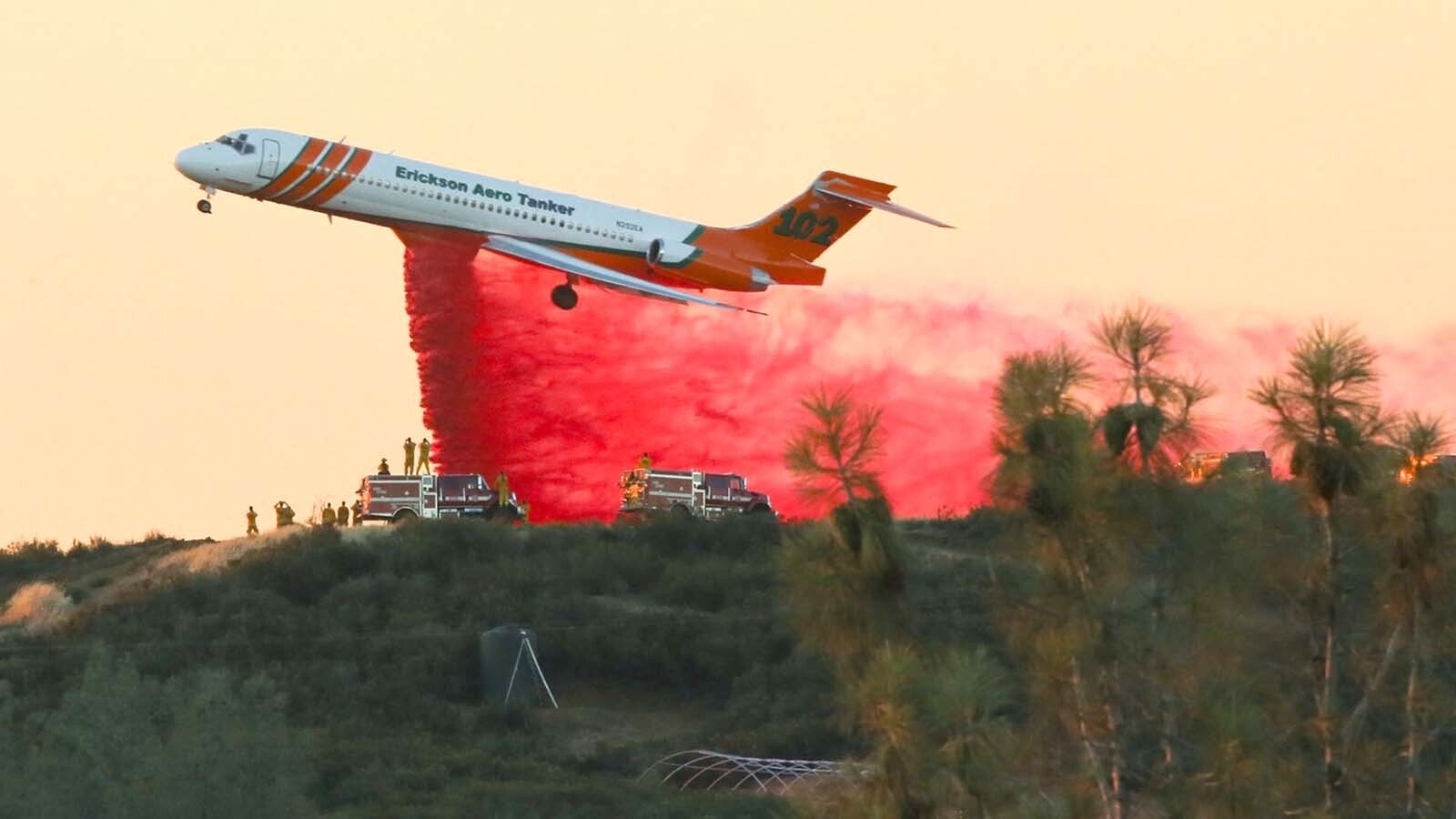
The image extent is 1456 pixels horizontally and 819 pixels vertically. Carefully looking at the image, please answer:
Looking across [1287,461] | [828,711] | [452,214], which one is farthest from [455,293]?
[1287,461]

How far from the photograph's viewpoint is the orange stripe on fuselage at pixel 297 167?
6675 cm

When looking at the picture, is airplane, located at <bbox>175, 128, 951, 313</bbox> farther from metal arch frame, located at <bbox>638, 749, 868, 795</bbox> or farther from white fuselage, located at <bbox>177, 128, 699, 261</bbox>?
metal arch frame, located at <bbox>638, 749, 868, 795</bbox>

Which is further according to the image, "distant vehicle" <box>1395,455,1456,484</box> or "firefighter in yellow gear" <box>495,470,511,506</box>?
"firefighter in yellow gear" <box>495,470,511,506</box>

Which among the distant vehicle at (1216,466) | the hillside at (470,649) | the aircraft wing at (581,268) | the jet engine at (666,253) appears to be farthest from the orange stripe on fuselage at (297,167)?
the distant vehicle at (1216,466)

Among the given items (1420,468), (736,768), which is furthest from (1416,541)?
(736,768)

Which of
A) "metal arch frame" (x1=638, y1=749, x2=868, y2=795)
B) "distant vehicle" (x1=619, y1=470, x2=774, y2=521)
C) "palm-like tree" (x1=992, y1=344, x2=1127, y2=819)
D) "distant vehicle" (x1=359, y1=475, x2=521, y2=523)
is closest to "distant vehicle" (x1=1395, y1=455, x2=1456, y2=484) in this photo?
"palm-like tree" (x1=992, y1=344, x2=1127, y2=819)

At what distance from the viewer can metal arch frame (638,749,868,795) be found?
52688 millimetres

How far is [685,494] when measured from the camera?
72.3 meters

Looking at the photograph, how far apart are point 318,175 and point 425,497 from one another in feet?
32.2

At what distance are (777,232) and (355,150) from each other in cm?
1728

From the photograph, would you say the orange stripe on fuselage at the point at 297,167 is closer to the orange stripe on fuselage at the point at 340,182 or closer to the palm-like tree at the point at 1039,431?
the orange stripe on fuselage at the point at 340,182

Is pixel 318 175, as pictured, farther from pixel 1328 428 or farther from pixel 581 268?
pixel 1328 428

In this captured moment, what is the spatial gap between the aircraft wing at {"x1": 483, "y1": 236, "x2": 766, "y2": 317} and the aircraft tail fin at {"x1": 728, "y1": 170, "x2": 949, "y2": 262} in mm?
8366

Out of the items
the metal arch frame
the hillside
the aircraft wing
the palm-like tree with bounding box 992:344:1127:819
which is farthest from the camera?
the aircraft wing
